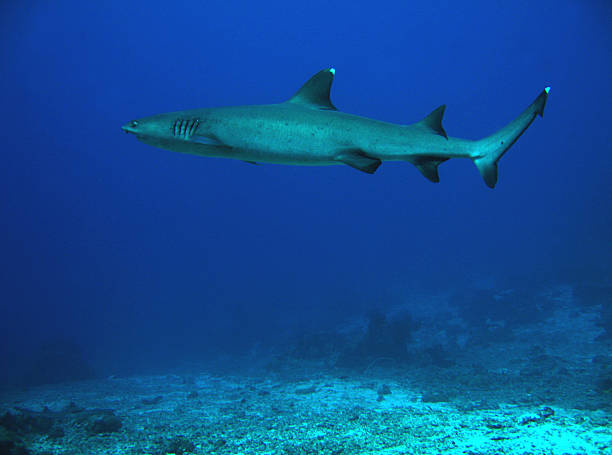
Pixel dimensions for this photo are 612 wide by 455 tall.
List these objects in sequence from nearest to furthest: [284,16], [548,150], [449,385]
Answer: [449,385] → [284,16] → [548,150]

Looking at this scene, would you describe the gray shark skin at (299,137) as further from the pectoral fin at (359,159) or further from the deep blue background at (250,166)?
the deep blue background at (250,166)

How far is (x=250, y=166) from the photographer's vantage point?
108875 millimetres

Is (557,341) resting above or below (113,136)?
below

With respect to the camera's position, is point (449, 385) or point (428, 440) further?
point (449, 385)

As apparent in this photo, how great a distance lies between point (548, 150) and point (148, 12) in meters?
167

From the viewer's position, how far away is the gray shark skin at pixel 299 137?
10.2ft

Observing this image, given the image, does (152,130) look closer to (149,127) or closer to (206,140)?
(149,127)

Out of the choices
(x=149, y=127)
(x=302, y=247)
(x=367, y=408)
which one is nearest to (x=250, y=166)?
(x=302, y=247)

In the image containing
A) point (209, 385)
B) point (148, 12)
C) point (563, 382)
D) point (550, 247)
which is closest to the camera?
point (563, 382)

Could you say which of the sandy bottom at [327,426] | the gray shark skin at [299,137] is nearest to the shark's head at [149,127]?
the gray shark skin at [299,137]

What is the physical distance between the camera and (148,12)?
93250 millimetres

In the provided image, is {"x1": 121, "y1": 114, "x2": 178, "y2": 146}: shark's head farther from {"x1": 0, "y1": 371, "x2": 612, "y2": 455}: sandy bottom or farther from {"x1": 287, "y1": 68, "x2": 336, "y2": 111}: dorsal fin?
{"x1": 0, "y1": 371, "x2": 612, "y2": 455}: sandy bottom

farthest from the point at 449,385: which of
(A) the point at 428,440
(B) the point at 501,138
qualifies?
(B) the point at 501,138

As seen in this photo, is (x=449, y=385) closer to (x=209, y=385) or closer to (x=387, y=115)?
(x=209, y=385)
